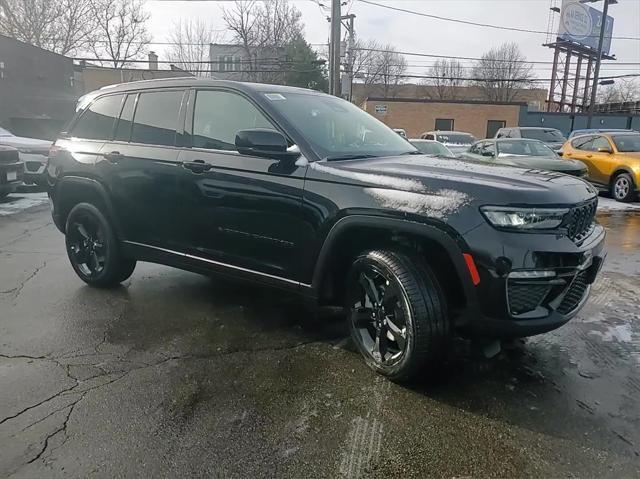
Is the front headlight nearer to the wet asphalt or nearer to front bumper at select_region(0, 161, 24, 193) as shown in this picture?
the wet asphalt

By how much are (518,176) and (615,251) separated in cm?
478

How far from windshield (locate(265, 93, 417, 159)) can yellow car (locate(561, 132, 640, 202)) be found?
9.66m

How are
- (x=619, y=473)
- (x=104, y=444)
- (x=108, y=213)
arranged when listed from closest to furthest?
(x=619, y=473), (x=104, y=444), (x=108, y=213)

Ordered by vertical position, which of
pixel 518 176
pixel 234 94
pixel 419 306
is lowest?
pixel 419 306

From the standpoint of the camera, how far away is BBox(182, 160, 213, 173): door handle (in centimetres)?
376

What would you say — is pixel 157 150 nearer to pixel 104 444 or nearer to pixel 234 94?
pixel 234 94

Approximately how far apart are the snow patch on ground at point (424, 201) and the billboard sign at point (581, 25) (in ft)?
160

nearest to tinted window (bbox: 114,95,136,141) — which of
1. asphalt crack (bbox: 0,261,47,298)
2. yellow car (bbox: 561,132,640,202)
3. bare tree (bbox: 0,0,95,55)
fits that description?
asphalt crack (bbox: 0,261,47,298)

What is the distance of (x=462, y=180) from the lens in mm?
2803

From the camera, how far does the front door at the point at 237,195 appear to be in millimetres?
3400

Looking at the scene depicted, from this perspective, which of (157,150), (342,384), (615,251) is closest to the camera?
(342,384)

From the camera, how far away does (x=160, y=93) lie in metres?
4.31

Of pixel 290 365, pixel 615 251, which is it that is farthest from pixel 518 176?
pixel 615 251

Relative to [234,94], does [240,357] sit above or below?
below
